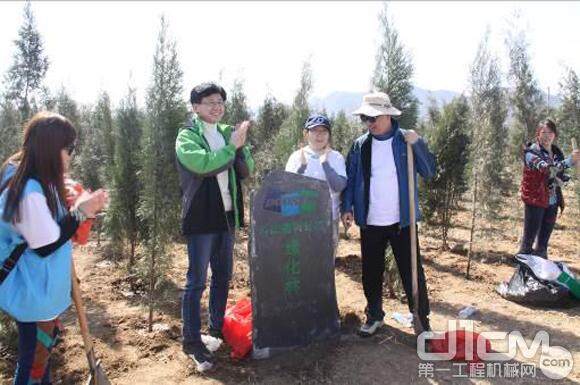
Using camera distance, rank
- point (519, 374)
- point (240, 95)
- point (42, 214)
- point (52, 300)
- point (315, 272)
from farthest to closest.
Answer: point (240, 95), point (315, 272), point (519, 374), point (52, 300), point (42, 214)

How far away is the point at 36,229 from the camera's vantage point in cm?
235

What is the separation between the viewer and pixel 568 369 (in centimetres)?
377

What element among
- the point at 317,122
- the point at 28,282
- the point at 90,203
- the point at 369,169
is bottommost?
the point at 28,282

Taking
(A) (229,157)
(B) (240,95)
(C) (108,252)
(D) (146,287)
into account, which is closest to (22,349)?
(A) (229,157)

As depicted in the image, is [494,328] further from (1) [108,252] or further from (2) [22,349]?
(1) [108,252]

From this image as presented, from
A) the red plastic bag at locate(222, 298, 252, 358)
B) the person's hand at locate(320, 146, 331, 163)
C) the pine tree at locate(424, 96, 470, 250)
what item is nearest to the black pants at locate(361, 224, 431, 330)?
the person's hand at locate(320, 146, 331, 163)

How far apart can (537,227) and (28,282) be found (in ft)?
19.4

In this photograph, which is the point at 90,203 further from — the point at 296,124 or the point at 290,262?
the point at 296,124

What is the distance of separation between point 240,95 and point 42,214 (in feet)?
30.3

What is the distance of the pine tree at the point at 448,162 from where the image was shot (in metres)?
7.99

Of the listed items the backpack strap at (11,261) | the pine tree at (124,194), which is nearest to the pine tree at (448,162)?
the pine tree at (124,194)

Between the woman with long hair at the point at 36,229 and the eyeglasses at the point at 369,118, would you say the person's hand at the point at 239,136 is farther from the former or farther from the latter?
the woman with long hair at the point at 36,229

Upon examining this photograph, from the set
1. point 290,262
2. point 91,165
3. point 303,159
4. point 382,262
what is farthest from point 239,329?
point 91,165

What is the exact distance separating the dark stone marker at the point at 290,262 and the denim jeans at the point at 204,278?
0.89 feet
